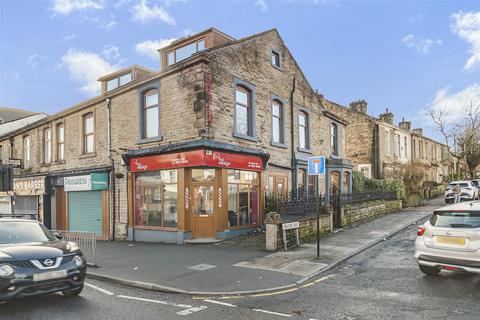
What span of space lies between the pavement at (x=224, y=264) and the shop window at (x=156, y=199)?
1210 millimetres

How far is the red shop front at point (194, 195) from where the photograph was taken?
1383 centimetres

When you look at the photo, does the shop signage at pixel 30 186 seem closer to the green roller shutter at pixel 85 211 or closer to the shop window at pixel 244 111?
the green roller shutter at pixel 85 211

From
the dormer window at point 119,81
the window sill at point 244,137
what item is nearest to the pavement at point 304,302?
the window sill at point 244,137

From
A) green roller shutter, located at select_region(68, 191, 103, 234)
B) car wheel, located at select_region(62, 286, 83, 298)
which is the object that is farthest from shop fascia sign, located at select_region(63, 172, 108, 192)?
car wheel, located at select_region(62, 286, 83, 298)

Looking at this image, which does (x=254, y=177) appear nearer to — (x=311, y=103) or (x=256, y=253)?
(x=256, y=253)

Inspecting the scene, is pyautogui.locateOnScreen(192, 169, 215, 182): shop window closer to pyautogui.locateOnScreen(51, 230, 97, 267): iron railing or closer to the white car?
pyautogui.locateOnScreen(51, 230, 97, 267): iron railing

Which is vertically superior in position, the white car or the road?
the white car

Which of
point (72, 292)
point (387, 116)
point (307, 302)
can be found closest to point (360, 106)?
point (387, 116)

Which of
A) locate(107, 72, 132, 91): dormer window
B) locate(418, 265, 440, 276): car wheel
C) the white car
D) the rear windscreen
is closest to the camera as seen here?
the rear windscreen

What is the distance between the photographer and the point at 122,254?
39.6ft

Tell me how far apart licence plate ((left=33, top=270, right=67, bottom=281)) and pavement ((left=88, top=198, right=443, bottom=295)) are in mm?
1988

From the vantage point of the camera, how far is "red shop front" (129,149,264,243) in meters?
13.8

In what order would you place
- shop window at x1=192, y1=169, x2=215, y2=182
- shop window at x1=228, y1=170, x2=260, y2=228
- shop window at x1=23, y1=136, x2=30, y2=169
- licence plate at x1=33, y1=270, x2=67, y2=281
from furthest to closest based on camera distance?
shop window at x1=23, y1=136, x2=30, y2=169 → shop window at x1=228, y1=170, x2=260, y2=228 → shop window at x1=192, y1=169, x2=215, y2=182 → licence plate at x1=33, y1=270, x2=67, y2=281

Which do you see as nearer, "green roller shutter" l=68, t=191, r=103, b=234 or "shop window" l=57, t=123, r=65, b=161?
"green roller shutter" l=68, t=191, r=103, b=234
